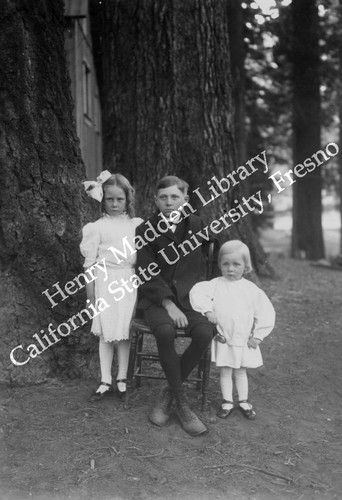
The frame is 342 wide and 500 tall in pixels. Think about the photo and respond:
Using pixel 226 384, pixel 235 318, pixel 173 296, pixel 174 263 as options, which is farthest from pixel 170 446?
pixel 174 263

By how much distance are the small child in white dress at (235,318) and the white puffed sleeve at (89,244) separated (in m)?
0.79

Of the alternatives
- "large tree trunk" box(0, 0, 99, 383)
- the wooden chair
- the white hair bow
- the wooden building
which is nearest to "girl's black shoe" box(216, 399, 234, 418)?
the wooden chair

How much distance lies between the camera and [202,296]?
410 cm

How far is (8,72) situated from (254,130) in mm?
11999

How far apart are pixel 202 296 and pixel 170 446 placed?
1.08 metres

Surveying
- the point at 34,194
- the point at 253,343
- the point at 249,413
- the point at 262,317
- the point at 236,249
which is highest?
the point at 34,194

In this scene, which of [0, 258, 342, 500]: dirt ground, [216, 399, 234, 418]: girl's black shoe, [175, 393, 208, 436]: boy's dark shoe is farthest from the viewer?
[216, 399, 234, 418]: girl's black shoe

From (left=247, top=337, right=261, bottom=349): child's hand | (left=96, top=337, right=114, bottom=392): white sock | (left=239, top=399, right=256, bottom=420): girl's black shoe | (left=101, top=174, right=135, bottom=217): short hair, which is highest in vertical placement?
(left=101, top=174, right=135, bottom=217): short hair

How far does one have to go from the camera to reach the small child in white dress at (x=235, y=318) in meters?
4.04

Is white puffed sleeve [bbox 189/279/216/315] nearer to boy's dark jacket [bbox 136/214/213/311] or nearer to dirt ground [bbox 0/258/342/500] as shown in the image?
boy's dark jacket [bbox 136/214/213/311]

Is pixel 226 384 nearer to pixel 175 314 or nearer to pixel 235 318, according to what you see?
pixel 235 318

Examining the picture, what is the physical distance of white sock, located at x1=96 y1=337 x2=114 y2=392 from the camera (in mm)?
4230

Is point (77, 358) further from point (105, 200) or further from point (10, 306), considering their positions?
point (105, 200)

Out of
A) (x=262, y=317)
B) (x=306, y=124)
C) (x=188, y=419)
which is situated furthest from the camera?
(x=306, y=124)
